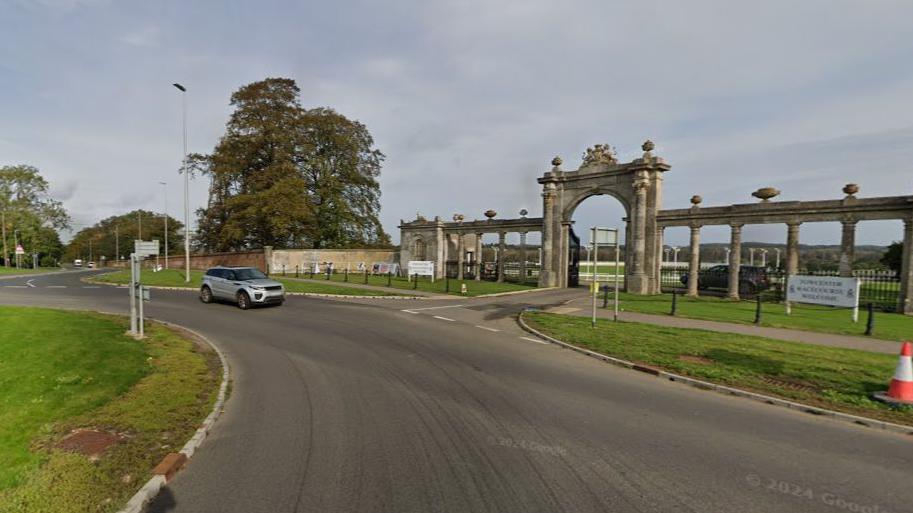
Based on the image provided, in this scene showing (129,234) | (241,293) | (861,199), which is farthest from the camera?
(129,234)

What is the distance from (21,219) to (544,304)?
74.0m

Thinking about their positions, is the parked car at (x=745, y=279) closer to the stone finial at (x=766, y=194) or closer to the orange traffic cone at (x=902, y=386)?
the stone finial at (x=766, y=194)

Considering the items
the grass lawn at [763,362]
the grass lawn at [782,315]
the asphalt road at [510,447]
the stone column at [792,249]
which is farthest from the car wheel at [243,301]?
the stone column at [792,249]

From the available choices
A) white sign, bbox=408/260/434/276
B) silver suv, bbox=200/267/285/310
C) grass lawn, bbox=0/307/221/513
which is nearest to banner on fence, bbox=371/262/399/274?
white sign, bbox=408/260/434/276

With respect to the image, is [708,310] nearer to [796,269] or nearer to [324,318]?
[796,269]

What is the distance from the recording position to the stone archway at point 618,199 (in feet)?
81.9

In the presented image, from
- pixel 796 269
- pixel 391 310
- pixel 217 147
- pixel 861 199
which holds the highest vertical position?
pixel 217 147

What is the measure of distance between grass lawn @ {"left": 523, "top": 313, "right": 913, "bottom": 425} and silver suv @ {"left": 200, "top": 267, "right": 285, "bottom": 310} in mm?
10606

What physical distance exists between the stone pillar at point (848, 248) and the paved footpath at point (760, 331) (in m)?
9.90

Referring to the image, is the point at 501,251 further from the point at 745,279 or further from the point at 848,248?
the point at 848,248

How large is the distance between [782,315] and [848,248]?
6.76m

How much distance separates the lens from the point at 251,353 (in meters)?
9.79

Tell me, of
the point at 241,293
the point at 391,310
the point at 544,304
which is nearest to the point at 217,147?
the point at 241,293

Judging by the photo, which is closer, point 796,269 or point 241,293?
point 241,293
